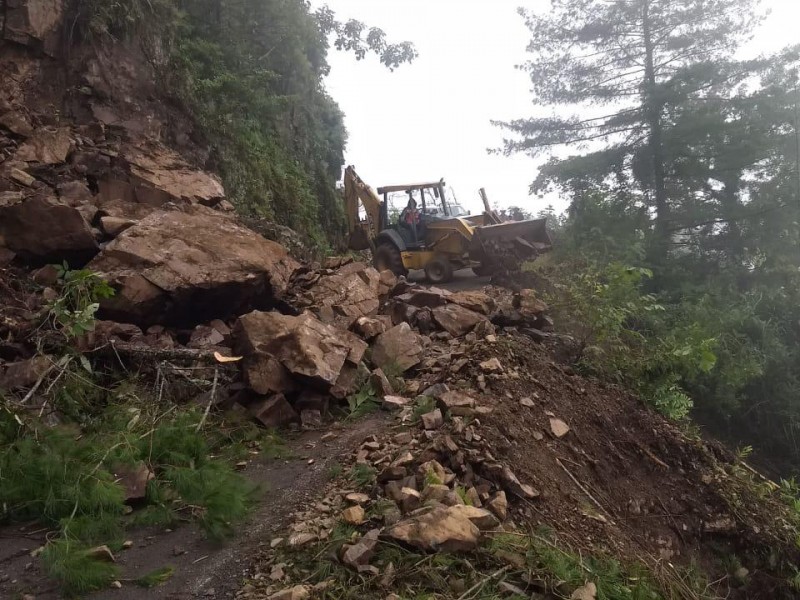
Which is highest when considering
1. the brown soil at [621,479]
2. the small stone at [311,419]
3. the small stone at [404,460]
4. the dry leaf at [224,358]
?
the dry leaf at [224,358]

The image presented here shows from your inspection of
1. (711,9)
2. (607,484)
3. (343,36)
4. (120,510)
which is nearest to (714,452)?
(607,484)

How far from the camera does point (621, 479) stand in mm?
5176

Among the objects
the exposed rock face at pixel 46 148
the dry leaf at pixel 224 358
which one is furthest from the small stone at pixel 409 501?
the exposed rock face at pixel 46 148

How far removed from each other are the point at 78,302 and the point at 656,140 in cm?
1312

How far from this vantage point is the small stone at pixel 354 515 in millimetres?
3504

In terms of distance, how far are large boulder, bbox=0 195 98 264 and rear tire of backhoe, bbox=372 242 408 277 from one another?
8116mm

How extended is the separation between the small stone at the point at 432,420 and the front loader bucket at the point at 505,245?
8.14 m

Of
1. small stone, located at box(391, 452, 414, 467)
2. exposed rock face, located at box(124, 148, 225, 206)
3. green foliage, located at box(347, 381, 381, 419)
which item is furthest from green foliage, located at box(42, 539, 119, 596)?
exposed rock face, located at box(124, 148, 225, 206)

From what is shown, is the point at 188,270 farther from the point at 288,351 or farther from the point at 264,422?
the point at 264,422

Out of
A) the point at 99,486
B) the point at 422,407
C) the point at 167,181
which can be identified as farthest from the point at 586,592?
the point at 167,181

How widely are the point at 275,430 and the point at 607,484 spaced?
2804mm

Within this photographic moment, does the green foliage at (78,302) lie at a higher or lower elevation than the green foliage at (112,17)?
lower

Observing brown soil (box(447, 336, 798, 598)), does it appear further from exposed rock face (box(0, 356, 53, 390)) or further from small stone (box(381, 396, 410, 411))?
exposed rock face (box(0, 356, 53, 390))

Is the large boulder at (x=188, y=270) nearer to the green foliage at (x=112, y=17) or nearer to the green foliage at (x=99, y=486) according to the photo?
the green foliage at (x=99, y=486)
